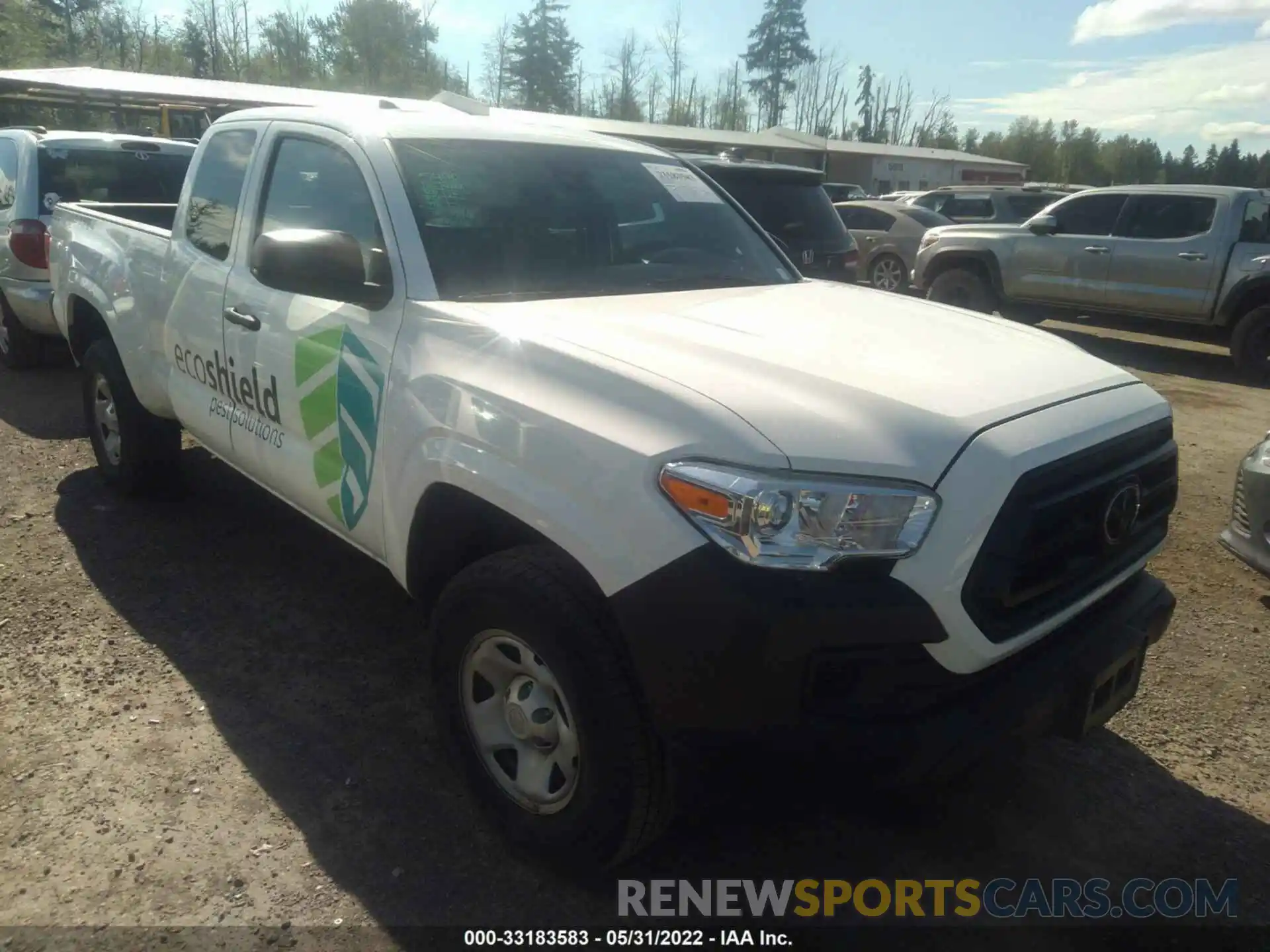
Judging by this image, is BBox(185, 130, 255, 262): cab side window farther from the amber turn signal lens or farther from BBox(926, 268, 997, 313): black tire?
BBox(926, 268, 997, 313): black tire

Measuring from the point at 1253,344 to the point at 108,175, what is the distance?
10.4m

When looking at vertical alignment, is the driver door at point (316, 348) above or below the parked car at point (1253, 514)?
above

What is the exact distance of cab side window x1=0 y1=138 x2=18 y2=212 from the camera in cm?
720

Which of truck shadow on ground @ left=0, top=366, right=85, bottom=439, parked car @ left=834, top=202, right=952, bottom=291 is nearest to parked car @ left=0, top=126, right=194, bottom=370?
truck shadow on ground @ left=0, top=366, right=85, bottom=439

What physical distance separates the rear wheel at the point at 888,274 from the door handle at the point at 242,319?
38.9ft

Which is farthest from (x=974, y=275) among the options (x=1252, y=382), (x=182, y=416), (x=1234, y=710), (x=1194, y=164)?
(x=1194, y=164)

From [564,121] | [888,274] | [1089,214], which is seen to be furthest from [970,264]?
[564,121]

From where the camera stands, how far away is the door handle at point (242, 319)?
133 inches

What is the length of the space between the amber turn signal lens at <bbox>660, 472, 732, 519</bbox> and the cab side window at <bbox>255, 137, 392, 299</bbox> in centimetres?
123

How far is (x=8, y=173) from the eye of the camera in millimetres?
7352

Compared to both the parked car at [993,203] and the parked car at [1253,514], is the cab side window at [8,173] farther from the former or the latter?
the parked car at [993,203]

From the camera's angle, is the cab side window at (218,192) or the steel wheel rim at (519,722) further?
the cab side window at (218,192)

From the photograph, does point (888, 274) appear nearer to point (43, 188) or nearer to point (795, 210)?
point (795, 210)

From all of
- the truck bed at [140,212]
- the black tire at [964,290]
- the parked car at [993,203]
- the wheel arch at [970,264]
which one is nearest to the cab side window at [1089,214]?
the wheel arch at [970,264]
